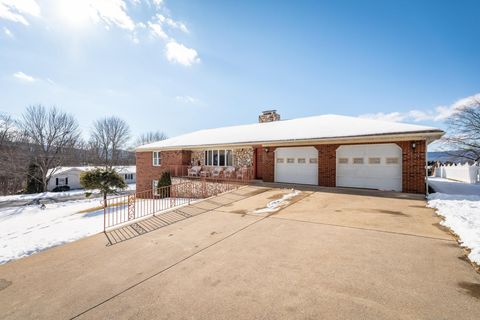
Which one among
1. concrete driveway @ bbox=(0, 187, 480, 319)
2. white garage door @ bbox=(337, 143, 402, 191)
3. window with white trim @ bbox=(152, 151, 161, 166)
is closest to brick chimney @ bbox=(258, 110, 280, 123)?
white garage door @ bbox=(337, 143, 402, 191)

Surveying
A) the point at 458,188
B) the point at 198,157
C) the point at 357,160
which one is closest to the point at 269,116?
the point at 198,157

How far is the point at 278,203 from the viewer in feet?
27.3

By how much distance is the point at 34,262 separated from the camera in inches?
192

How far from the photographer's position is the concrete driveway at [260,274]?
8.97ft

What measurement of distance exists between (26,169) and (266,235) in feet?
131

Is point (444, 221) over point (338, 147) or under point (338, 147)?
under

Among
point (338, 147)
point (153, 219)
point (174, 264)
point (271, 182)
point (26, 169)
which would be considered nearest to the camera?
point (174, 264)

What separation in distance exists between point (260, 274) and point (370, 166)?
9621 millimetres

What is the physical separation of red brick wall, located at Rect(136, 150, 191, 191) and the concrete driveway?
12.8m

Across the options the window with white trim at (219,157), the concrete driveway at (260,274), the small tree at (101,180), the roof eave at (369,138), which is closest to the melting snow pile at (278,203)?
the concrete driveway at (260,274)

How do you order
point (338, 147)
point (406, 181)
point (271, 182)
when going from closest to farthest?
1. point (406, 181)
2. point (338, 147)
3. point (271, 182)

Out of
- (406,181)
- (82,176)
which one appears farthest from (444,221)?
(82,176)

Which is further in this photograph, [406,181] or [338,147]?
[338,147]

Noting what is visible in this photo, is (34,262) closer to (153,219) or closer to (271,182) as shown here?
(153,219)
